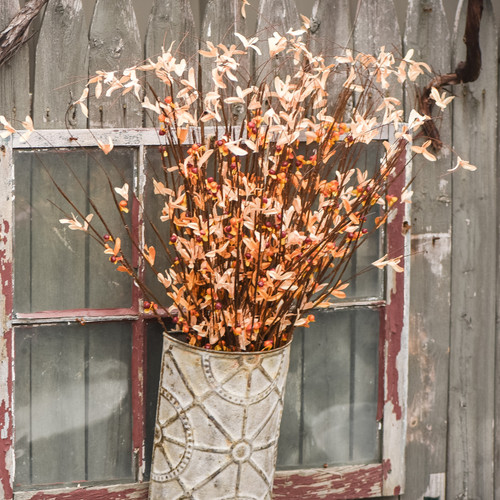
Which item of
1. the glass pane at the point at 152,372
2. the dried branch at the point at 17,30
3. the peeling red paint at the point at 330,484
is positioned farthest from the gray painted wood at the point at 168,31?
the peeling red paint at the point at 330,484

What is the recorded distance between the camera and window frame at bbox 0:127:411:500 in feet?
10.1

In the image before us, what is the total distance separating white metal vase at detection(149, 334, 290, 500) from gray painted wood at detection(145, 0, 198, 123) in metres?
0.84

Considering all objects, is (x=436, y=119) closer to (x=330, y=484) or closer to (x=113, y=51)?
(x=113, y=51)

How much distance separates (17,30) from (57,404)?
1.24m

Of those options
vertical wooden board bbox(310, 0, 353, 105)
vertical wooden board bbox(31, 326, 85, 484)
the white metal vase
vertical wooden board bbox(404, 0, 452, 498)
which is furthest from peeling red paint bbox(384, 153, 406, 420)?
vertical wooden board bbox(31, 326, 85, 484)

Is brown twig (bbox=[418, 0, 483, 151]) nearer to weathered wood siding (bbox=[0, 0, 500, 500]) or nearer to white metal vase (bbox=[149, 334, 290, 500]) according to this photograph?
weathered wood siding (bbox=[0, 0, 500, 500])

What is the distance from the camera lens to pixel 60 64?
309 cm

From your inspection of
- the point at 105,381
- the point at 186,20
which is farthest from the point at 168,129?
the point at 105,381

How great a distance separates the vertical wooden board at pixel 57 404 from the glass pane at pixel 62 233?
0.41ft

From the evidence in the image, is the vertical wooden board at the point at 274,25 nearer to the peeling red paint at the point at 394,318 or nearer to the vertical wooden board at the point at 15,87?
the peeling red paint at the point at 394,318

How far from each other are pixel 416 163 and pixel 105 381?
1.37m

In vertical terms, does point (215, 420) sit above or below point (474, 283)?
below

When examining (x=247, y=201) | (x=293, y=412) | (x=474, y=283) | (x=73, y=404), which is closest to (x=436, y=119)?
(x=474, y=283)

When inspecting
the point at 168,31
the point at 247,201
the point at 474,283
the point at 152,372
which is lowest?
the point at 152,372
